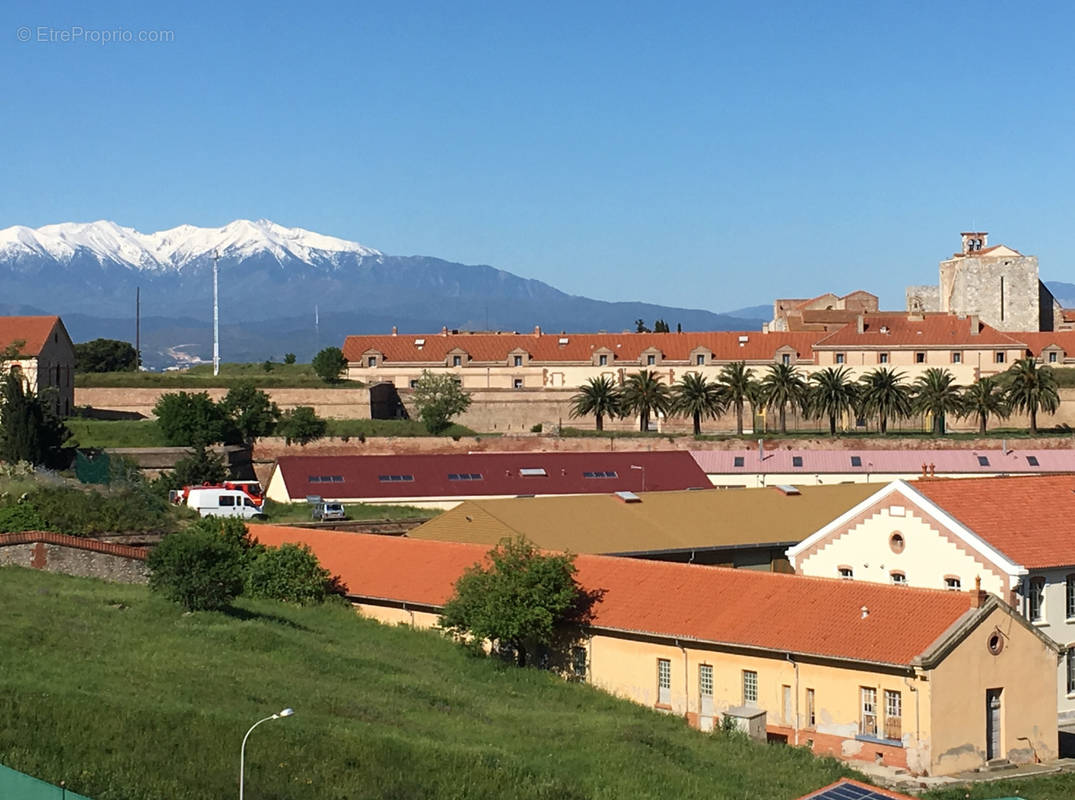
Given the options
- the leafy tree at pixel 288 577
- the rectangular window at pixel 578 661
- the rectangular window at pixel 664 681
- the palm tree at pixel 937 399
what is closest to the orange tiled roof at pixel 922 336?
the palm tree at pixel 937 399

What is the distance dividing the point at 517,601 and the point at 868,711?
806 centimetres

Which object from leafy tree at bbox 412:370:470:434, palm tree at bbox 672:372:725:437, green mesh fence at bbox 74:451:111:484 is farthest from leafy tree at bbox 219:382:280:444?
palm tree at bbox 672:372:725:437

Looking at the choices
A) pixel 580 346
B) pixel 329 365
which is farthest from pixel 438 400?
pixel 580 346

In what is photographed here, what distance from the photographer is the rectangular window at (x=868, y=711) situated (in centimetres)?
3044

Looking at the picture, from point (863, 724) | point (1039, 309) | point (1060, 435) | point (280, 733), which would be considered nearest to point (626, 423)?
point (1060, 435)

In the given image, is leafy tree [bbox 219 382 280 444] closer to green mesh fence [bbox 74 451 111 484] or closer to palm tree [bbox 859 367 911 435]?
green mesh fence [bbox 74 451 111 484]

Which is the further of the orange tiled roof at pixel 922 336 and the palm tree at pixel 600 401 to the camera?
the orange tiled roof at pixel 922 336

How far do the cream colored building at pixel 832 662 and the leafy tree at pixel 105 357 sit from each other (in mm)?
73045

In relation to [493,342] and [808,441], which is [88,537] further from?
[493,342]

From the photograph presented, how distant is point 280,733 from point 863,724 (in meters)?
11.2

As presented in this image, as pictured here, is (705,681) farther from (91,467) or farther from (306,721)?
(91,467)

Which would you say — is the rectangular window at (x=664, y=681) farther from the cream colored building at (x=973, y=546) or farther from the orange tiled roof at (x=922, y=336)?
the orange tiled roof at (x=922, y=336)

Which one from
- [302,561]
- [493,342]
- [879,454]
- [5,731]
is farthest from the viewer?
[493,342]

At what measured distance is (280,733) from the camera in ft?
81.5
